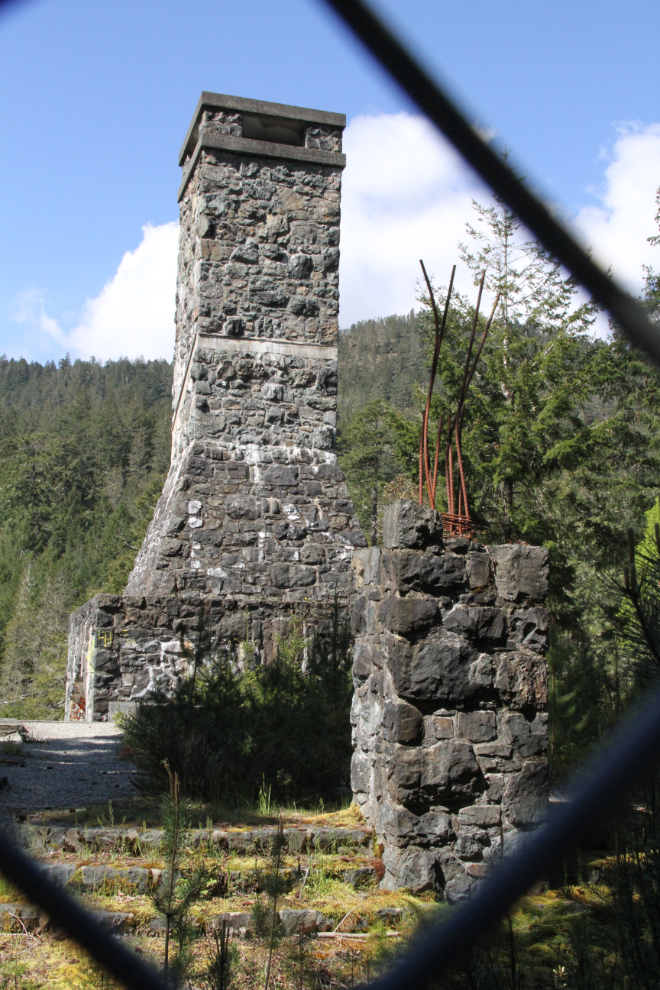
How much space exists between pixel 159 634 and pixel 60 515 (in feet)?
157

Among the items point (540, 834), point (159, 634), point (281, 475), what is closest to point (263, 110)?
point (281, 475)

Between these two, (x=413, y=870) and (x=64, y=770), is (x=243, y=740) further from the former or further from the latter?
(x=64, y=770)

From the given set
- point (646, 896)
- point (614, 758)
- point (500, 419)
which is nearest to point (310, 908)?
point (646, 896)

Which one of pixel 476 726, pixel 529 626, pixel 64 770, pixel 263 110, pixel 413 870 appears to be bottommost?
pixel 413 870

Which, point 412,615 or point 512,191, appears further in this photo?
point 412,615

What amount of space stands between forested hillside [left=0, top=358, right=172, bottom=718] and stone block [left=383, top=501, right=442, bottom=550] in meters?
18.8

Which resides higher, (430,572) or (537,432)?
(537,432)

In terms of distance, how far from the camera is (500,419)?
533 inches

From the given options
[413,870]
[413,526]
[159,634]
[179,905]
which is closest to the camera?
[179,905]

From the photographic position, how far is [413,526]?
4129mm

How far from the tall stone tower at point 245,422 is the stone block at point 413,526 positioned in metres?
4.87

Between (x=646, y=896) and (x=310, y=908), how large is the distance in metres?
1.61

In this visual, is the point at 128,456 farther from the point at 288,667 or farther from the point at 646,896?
the point at 646,896

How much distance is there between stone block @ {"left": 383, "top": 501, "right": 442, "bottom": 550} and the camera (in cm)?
411
